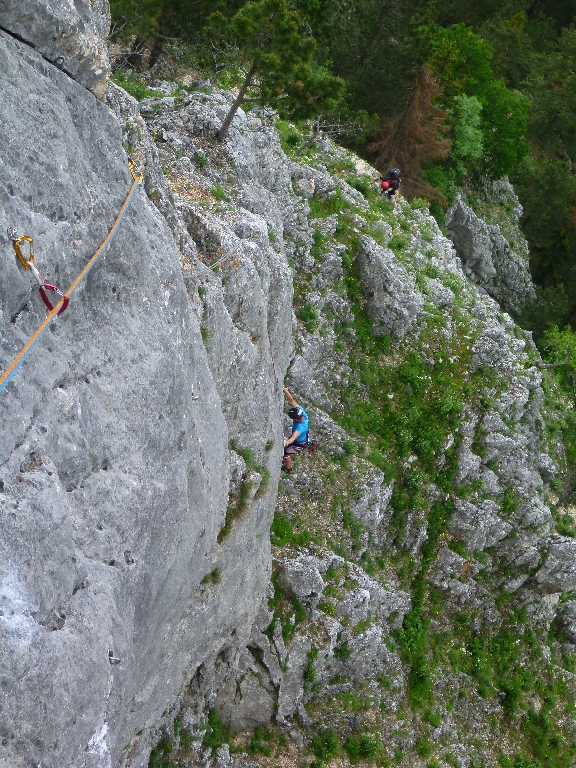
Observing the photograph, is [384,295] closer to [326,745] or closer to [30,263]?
[326,745]

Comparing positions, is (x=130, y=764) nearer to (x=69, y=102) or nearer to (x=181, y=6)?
(x=69, y=102)

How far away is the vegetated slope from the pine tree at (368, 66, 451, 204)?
542 cm

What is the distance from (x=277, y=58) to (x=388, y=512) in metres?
13.3

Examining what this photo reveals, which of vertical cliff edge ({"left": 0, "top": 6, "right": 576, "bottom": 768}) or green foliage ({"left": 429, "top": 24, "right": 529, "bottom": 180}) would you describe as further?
green foliage ({"left": 429, "top": 24, "right": 529, "bottom": 180})

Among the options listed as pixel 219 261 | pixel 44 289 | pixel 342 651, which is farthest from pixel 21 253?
pixel 342 651

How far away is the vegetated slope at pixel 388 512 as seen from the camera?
16.9 meters

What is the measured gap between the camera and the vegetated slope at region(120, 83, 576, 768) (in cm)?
1691

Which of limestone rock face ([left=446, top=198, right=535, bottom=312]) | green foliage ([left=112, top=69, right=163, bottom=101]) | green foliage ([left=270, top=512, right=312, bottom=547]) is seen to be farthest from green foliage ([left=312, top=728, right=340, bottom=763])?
limestone rock face ([left=446, top=198, right=535, bottom=312])

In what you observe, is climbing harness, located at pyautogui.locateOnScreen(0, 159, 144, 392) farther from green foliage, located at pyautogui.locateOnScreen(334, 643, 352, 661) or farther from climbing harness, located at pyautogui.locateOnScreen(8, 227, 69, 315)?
green foliage, located at pyautogui.locateOnScreen(334, 643, 352, 661)

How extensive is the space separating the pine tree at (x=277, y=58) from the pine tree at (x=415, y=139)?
39.5 feet

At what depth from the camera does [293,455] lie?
1928cm

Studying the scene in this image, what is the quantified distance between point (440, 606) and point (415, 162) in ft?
65.5

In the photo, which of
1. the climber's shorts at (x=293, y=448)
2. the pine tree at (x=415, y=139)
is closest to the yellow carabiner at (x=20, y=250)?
the climber's shorts at (x=293, y=448)

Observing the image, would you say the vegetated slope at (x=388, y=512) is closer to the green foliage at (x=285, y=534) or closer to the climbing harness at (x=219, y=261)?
the green foliage at (x=285, y=534)
